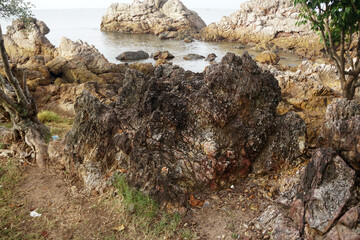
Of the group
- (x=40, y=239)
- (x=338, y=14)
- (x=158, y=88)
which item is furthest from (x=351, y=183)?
(x=40, y=239)

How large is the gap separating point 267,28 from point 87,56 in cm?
4243

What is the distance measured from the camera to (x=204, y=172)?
241 inches

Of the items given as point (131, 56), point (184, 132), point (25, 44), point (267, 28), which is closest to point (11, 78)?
point (184, 132)

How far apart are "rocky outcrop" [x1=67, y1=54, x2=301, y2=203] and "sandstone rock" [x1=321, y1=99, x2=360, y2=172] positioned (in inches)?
52.8

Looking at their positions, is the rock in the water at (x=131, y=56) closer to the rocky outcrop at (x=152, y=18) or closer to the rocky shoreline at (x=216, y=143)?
the rocky outcrop at (x=152, y=18)

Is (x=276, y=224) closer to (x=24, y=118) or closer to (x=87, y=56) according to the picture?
(x=24, y=118)

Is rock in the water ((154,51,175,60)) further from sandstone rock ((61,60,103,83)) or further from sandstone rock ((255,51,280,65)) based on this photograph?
sandstone rock ((61,60,103,83))

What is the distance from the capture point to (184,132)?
6473 millimetres

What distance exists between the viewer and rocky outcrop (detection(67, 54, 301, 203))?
6109 millimetres

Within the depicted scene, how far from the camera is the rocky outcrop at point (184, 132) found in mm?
6109

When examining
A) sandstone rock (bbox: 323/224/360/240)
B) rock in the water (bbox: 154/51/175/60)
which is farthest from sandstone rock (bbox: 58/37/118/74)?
sandstone rock (bbox: 323/224/360/240)

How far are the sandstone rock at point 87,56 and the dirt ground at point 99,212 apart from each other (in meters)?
23.4

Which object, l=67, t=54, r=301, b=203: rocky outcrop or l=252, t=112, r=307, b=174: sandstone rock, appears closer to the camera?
l=67, t=54, r=301, b=203: rocky outcrop

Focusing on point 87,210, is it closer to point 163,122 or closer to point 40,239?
point 40,239
